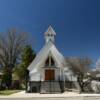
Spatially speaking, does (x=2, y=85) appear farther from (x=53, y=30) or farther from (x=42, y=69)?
(x=53, y=30)

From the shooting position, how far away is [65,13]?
2959 cm

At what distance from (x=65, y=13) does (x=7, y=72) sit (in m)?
17.8

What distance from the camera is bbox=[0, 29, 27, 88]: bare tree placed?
1704 inches

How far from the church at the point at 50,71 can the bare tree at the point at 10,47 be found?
26.7ft

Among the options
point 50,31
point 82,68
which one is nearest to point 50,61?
point 50,31

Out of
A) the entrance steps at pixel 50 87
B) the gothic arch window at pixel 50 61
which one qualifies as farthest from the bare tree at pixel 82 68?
the gothic arch window at pixel 50 61

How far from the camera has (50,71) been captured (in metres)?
35.4

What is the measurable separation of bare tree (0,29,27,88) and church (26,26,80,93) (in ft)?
26.7

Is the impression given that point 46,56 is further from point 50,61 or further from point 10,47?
point 10,47

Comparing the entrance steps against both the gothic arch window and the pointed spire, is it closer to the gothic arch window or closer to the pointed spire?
the gothic arch window

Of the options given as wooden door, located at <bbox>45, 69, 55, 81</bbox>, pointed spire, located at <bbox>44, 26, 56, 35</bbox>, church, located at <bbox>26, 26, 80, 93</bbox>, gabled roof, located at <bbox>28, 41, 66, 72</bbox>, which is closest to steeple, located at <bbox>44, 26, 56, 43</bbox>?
pointed spire, located at <bbox>44, 26, 56, 35</bbox>

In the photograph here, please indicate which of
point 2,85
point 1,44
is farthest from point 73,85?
point 1,44

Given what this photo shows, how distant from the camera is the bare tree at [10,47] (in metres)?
43.3

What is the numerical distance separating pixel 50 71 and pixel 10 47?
37.1 ft
